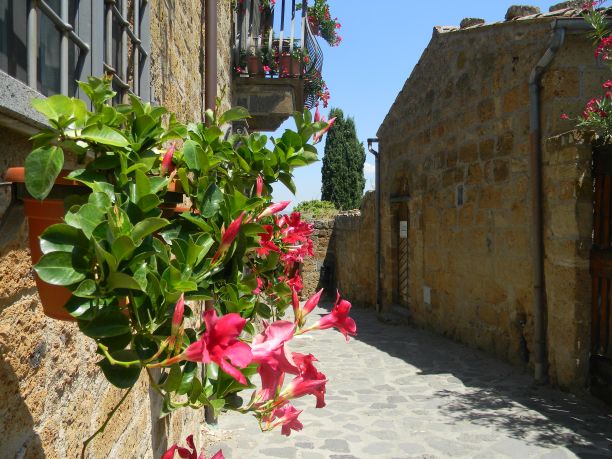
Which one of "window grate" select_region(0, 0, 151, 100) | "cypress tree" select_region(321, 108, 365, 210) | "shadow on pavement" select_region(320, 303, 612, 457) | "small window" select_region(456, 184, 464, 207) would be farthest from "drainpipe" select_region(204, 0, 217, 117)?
"cypress tree" select_region(321, 108, 365, 210)

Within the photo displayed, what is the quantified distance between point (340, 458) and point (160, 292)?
3.37 meters

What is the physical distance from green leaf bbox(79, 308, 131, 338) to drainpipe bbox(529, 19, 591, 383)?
17.3ft

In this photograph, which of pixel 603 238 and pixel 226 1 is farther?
pixel 226 1

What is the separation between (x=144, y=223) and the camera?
80 cm

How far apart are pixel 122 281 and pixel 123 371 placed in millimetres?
170

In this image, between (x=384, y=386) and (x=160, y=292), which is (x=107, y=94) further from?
(x=384, y=386)

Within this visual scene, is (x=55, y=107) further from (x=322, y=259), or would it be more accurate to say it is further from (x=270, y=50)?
(x=322, y=259)

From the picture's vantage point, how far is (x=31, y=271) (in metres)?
1.27

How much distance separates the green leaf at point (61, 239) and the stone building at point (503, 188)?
4913 mm

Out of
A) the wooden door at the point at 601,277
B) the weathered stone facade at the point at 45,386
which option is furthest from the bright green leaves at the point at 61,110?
the wooden door at the point at 601,277

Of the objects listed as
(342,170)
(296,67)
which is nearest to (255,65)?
(296,67)

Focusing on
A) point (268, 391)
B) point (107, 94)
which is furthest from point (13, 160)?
point (268, 391)

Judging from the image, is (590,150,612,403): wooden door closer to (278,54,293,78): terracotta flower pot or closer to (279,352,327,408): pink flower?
(278,54,293,78): terracotta flower pot

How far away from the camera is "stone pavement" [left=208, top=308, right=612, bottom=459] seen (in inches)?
155
